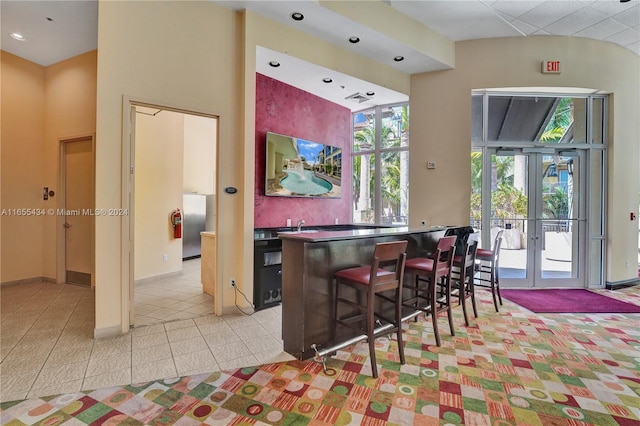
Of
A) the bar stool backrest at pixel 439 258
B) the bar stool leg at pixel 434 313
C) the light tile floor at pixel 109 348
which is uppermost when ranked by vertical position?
the bar stool backrest at pixel 439 258

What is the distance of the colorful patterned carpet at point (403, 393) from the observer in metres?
1.90

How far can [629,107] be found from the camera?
17.0ft

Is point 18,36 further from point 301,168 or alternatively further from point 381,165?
point 381,165

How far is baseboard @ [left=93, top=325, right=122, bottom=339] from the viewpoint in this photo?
2.97 m

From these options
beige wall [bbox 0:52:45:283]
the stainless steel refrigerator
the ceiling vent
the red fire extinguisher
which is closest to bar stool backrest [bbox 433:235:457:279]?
the ceiling vent

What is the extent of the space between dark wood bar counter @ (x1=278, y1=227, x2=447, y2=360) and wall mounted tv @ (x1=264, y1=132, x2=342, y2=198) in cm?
218

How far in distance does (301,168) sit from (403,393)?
3660 mm

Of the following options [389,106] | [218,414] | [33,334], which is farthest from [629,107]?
[33,334]

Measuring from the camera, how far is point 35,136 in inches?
194

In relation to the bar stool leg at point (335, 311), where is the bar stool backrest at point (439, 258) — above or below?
above

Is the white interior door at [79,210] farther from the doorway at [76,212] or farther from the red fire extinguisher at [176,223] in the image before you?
the red fire extinguisher at [176,223]

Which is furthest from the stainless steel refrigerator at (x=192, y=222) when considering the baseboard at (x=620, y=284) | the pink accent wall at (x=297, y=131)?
the baseboard at (x=620, y=284)

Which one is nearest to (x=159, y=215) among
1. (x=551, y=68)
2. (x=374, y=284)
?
(x=374, y=284)

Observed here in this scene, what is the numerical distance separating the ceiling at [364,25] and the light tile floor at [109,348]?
3.32m
